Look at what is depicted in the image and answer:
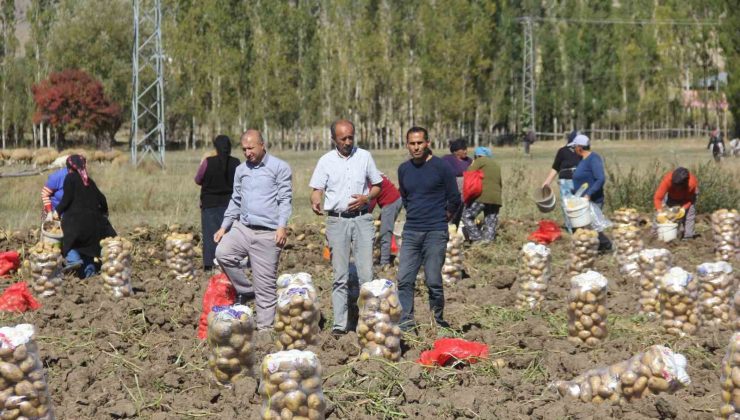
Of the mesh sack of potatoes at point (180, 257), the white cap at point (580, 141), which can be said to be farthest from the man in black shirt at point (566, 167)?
the mesh sack of potatoes at point (180, 257)

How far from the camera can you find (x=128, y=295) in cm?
1034

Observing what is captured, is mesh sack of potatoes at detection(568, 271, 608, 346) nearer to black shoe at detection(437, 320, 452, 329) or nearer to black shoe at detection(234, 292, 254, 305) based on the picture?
black shoe at detection(437, 320, 452, 329)

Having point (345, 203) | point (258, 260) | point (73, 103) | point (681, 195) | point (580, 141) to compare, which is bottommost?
point (258, 260)

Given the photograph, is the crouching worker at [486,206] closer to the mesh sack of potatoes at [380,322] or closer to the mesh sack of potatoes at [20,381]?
the mesh sack of potatoes at [380,322]

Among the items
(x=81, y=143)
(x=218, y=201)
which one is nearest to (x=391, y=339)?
(x=218, y=201)

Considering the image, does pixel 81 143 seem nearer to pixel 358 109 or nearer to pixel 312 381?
pixel 358 109

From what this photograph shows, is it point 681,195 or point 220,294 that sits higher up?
point 681,195

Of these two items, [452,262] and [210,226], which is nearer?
[452,262]

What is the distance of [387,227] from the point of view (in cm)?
1257

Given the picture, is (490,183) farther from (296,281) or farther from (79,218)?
(296,281)

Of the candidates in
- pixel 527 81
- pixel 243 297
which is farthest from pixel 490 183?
pixel 527 81

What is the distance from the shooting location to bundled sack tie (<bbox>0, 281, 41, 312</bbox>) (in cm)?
933

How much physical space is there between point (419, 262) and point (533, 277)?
1.59 m

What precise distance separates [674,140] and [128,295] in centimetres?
5907
